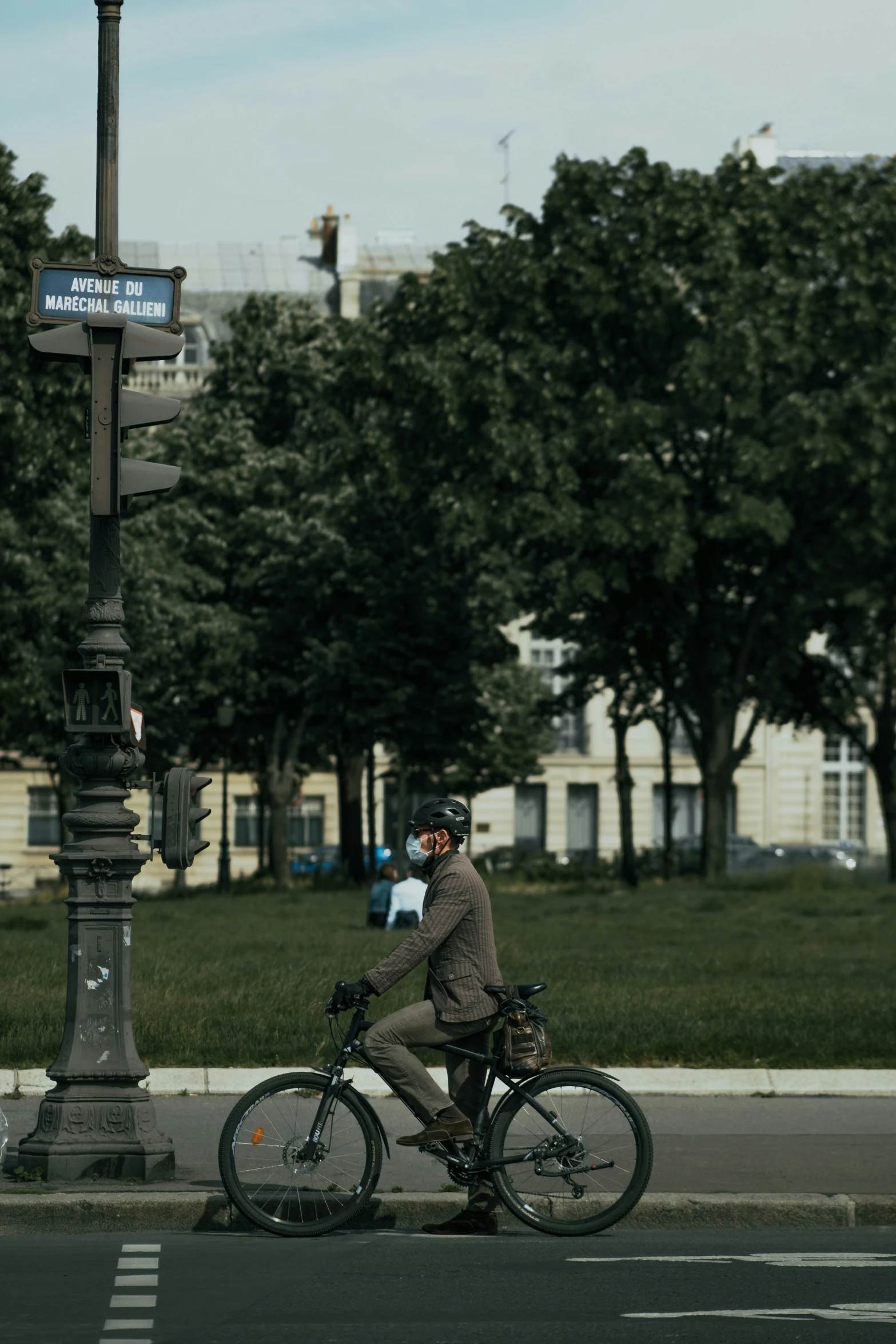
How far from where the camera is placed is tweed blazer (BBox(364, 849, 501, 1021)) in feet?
26.5

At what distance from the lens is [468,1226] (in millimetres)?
8164

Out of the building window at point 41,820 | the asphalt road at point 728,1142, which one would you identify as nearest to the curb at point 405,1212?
the asphalt road at point 728,1142

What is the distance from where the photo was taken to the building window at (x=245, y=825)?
6981 cm

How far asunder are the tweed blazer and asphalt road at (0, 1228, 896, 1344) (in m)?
0.98

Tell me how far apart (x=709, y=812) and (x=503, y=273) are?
32.1ft

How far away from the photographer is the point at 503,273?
32.4 metres

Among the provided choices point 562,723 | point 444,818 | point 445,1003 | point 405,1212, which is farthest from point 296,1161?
point 562,723

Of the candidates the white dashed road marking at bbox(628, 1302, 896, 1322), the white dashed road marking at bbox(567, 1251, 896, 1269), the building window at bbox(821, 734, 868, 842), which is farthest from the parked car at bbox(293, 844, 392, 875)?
the white dashed road marking at bbox(628, 1302, 896, 1322)

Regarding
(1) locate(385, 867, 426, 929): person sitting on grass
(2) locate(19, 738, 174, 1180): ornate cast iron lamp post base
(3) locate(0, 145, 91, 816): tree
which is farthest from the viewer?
(3) locate(0, 145, 91, 816): tree

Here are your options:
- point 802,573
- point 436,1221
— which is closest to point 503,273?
point 802,573

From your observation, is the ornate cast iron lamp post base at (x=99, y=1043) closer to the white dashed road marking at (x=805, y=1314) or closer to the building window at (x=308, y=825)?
the white dashed road marking at (x=805, y=1314)

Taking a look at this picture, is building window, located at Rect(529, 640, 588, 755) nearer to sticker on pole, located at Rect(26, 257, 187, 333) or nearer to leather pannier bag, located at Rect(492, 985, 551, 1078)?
sticker on pole, located at Rect(26, 257, 187, 333)

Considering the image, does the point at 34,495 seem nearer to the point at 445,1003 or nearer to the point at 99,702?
the point at 99,702

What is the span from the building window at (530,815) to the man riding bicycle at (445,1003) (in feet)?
212
